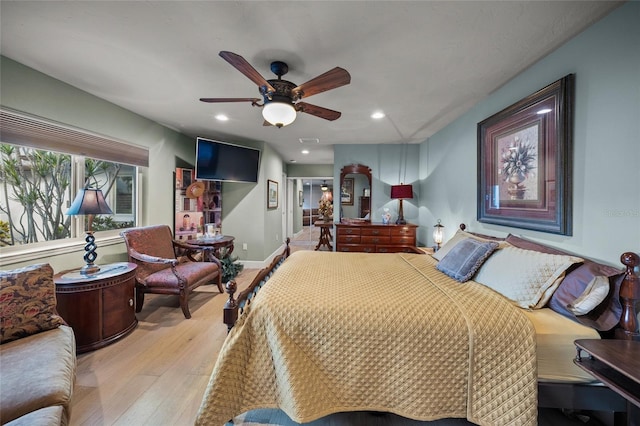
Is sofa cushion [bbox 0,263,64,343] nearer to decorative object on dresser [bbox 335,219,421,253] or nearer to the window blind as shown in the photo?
the window blind

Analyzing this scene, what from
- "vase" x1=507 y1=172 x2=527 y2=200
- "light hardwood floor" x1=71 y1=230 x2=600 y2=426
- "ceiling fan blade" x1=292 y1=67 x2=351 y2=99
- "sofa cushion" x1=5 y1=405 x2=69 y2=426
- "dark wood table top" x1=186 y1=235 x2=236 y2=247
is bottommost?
"light hardwood floor" x1=71 y1=230 x2=600 y2=426

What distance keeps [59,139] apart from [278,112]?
2.21 metres

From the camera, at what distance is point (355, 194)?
4719mm

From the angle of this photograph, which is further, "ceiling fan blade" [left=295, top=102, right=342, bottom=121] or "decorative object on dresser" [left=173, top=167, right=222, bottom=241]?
"decorative object on dresser" [left=173, top=167, right=222, bottom=241]

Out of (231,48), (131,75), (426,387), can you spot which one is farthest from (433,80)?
(131,75)

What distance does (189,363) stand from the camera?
195 cm

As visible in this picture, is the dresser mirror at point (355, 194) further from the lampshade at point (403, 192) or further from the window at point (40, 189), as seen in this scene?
the window at point (40, 189)

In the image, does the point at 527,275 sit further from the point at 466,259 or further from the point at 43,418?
the point at 43,418

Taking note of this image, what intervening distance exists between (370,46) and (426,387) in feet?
7.23

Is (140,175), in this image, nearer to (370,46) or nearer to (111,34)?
(111,34)

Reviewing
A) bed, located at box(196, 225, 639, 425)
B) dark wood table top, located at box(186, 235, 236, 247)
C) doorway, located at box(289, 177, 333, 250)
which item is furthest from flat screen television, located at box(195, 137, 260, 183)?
bed, located at box(196, 225, 639, 425)

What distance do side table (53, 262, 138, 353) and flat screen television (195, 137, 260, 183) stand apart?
207 cm

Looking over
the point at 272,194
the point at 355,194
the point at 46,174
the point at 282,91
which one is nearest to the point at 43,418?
the point at 282,91

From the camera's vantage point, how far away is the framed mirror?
4.68 meters
